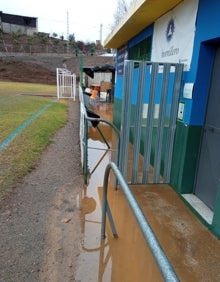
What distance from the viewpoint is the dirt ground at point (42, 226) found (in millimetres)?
2271

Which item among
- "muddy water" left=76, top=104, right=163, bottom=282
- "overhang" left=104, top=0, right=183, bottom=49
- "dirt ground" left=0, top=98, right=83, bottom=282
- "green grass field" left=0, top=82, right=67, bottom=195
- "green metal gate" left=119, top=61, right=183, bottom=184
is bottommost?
"muddy water" left=76, top=104, right=163, bottom=282

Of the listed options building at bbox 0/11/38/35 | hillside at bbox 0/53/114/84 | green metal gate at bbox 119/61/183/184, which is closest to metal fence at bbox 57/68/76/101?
green metal gate at bbox 119/61/183/184

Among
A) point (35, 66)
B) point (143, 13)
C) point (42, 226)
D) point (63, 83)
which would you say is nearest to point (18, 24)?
point (35, 66)

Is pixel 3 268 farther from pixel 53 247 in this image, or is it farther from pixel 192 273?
pixel 192 273

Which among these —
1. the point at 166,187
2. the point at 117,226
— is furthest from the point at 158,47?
the point at 117,226

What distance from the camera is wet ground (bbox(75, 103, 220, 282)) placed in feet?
7.54

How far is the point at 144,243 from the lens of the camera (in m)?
2.65

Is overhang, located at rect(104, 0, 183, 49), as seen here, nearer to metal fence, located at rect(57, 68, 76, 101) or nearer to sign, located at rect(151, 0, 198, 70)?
sign, located at rect(151, 0, 198, 70)

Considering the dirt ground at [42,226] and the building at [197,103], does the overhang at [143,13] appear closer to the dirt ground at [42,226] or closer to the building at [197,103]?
the building at [197,103]

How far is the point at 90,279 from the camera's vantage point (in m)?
2.20

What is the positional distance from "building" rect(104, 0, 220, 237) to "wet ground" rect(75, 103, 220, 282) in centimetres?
23

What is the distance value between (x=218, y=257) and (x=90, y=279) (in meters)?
1.36

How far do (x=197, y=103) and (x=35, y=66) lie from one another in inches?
1486

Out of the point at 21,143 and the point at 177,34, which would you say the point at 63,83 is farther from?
the point at 177,34
